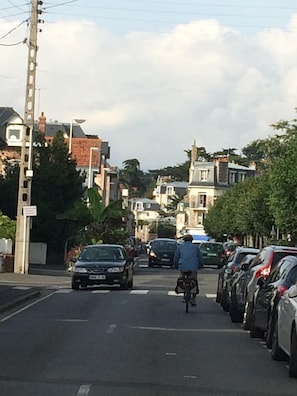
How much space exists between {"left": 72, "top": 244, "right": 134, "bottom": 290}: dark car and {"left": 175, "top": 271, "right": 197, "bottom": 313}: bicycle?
24.1ft

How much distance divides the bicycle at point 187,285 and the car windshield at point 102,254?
8219 mm

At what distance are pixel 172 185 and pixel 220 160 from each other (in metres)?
45.1

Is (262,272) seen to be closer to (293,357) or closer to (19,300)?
(293,357)

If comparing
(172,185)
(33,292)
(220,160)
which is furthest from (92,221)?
(172,185)

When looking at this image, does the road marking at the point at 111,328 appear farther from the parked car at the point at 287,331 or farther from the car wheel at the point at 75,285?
the car wheel at the point at 75,285

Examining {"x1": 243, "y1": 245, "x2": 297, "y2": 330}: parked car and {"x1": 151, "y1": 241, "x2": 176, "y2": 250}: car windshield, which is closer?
{"x1": 243, "y1": 245, "x2": 297, "y2": 330}: parked car

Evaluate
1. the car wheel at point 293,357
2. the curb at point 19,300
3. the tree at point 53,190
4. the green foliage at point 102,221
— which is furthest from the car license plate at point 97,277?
the green foliage at point 102,221

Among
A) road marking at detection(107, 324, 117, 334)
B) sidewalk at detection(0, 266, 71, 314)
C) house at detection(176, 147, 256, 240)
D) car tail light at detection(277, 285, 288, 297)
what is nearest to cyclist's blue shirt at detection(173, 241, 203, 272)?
sidewalk at detection(0, 266, 71, 314)

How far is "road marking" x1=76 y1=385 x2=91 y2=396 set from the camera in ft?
33.1

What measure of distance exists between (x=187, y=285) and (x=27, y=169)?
16849mm

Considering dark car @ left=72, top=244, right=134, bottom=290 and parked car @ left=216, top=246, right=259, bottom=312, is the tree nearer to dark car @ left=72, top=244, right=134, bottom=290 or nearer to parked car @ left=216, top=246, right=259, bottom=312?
dark car @ left=72, top=244, right=134, bottom=290

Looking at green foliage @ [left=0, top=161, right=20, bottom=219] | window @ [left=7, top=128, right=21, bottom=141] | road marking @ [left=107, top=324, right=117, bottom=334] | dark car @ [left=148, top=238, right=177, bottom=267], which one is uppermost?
window @ [left=7, top=128, right=21, bottom=141]

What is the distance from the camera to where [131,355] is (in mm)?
13508

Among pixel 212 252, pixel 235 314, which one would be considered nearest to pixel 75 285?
pixel 235 314
